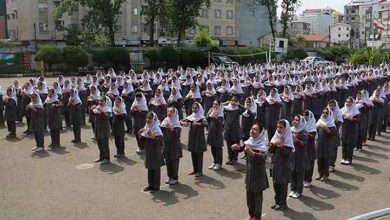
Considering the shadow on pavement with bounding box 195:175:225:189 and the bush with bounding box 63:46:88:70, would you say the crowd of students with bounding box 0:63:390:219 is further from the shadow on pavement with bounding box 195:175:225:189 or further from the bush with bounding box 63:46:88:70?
the bush with bounding box 63:46:88:70

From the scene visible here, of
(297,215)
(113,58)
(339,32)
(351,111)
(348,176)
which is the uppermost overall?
(339,32)

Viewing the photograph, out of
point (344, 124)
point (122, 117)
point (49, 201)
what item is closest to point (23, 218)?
point (49, 201)

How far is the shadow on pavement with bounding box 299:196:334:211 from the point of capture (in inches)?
341

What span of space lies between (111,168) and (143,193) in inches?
82.3

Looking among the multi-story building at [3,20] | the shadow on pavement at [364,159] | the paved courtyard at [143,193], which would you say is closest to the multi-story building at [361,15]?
the multi-story building at [3,20]

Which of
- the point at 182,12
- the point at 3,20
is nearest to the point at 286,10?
the point at 182,12

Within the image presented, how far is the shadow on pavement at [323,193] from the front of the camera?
9320mm

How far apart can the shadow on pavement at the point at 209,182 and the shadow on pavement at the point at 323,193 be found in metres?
1.80

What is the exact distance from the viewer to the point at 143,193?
9.46 meters

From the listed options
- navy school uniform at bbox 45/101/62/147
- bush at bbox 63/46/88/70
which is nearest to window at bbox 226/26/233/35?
bush at bbox 63/46/88/70

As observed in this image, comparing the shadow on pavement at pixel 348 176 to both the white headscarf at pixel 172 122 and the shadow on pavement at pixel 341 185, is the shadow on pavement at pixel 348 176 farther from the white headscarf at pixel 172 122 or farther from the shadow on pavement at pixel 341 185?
the white headscarf at pixel 172 122

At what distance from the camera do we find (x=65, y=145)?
13.7 m

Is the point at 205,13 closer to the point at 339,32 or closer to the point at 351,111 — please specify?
the point at 339,32

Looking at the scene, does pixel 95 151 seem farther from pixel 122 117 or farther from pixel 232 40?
pixel 232 40
